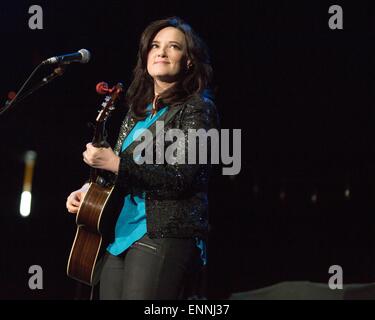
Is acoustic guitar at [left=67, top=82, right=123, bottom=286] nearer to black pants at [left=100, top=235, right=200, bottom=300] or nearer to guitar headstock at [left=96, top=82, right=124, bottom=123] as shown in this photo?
guitar headstock at [left=96, top=82, right=124, bottom=123]

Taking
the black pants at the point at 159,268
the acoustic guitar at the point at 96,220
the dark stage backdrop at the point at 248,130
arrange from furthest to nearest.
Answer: the dark stage backdrop at the point at 248,130
the acoustic guitar at the point at 96,220
the black pants at the point at 159,268

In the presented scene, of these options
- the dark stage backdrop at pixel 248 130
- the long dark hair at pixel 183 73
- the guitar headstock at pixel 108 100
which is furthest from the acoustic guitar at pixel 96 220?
the dark stage backdrop at pixel 248 130

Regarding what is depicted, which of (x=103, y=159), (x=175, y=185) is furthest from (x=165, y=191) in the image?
(x=103, y=159)

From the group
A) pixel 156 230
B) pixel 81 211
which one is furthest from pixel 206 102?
pixel 81 211

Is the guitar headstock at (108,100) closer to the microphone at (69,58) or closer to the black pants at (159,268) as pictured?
the microphone at (69,58)

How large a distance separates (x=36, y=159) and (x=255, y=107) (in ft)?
8.01

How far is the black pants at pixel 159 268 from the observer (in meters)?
1.53

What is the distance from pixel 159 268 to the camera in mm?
1533

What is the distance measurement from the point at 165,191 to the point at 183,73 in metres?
0.51

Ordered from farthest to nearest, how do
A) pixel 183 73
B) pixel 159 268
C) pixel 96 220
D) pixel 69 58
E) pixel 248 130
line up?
1. pixel 248 130
2. pixel 69 58
3. pixel 183 73
4. pixel 96 220
5. pixel 159 268

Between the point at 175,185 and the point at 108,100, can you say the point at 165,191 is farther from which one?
the point at 108,100

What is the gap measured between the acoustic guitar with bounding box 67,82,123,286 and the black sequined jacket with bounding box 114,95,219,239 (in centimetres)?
14
